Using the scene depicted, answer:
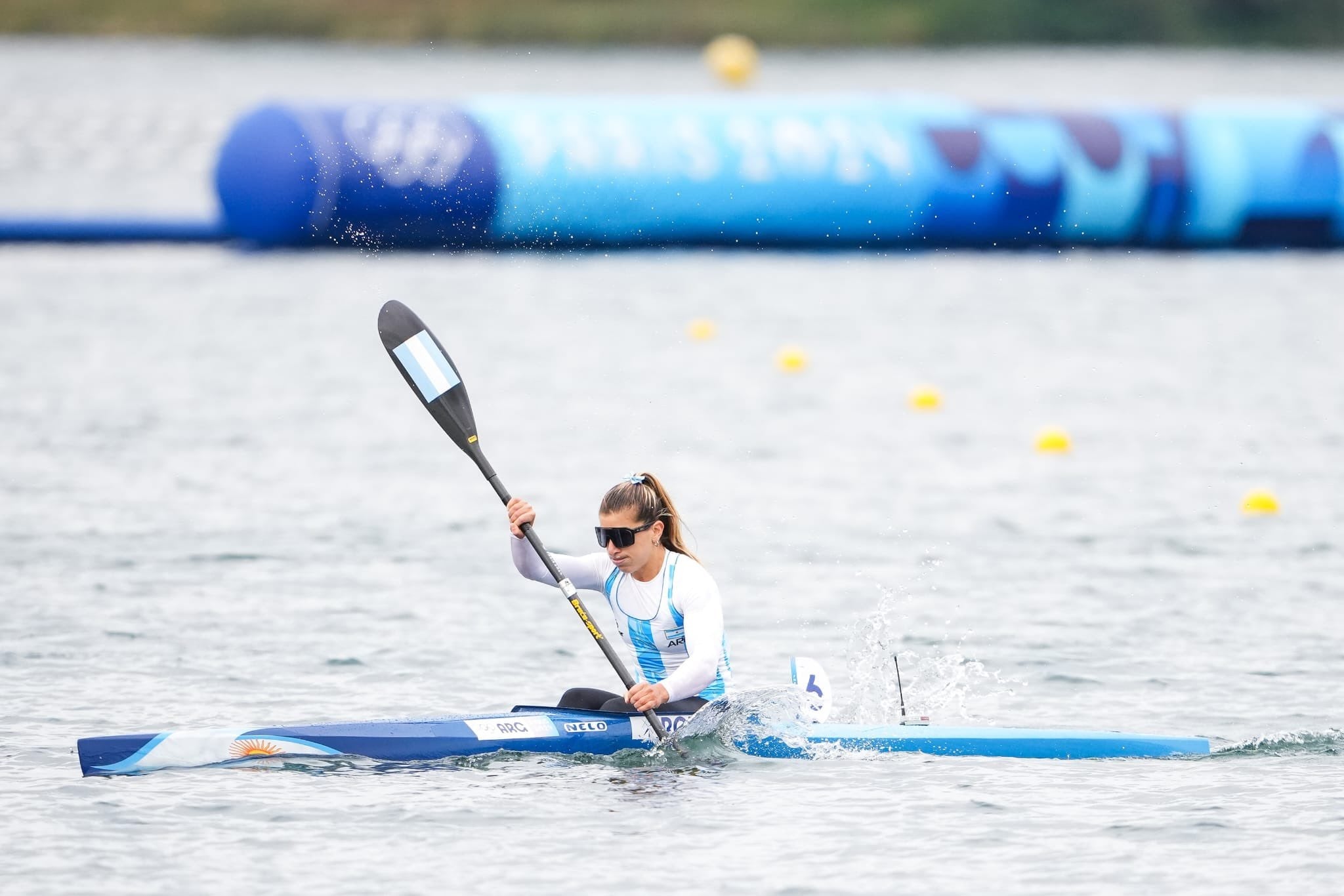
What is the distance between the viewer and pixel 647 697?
8125 millimetres

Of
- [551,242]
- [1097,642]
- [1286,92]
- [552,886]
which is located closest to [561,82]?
[1286,92]

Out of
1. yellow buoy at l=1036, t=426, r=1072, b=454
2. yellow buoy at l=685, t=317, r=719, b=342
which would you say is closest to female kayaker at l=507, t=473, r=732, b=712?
yellow buoy at l=1036, t=426, r=1072, b=454

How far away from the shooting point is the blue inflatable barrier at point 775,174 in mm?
21938

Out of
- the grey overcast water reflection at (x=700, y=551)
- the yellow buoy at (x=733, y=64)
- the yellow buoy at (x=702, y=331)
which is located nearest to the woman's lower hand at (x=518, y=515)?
the grey overcast water reflection at (x=700, y=551)

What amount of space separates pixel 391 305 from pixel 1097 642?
4.02 m

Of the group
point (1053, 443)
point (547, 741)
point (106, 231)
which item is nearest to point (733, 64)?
point (106, 231)

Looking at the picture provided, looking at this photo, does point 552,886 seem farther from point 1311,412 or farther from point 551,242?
point 551,242

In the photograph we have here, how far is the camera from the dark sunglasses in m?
8.29

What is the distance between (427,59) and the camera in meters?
51.3

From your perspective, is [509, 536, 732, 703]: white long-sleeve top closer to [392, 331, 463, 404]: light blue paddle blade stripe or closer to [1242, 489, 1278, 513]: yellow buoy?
[392, 331, 463, 404]: light blue paddle blade stripe

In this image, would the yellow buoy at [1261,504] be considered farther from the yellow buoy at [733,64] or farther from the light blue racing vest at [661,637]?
the yellow buoy at [733,64]

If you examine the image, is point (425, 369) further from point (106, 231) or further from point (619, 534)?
point (106, 231)

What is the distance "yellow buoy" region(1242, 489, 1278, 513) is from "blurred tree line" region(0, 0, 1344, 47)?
4379 cm

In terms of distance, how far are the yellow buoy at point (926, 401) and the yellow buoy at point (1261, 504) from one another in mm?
3838
